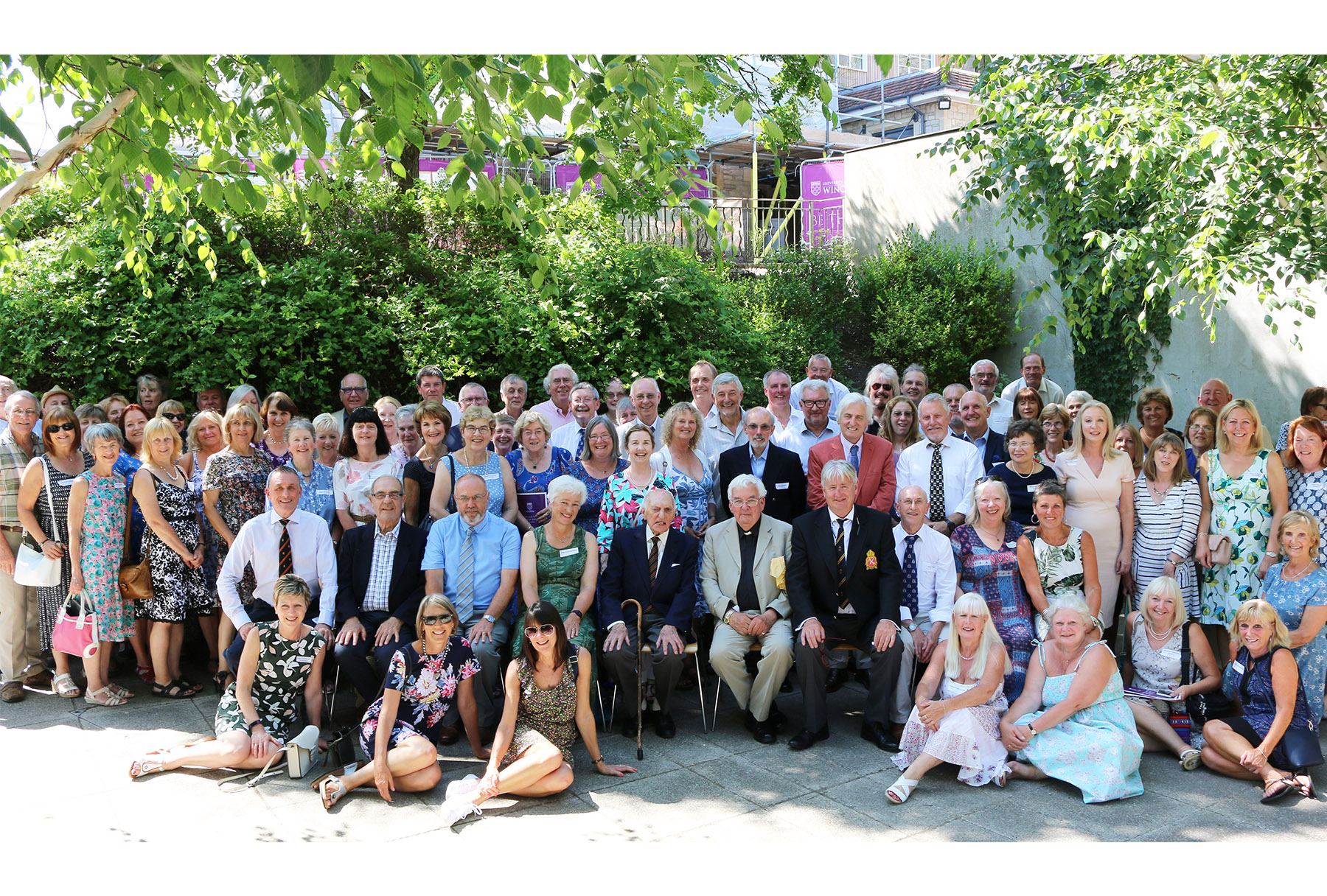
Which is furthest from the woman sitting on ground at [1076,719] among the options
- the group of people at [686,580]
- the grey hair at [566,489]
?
the grey hair at [566,489]

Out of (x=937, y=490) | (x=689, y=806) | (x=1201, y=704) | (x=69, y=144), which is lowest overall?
(x=689, y=806)

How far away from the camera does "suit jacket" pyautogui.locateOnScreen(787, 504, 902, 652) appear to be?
5.53 metres

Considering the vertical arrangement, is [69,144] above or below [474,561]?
above

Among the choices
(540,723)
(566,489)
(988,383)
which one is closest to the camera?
(540,723)

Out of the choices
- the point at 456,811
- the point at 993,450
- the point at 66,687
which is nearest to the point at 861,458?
the point at 993,450

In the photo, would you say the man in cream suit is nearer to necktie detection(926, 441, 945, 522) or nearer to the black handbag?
necktie detection(926, 441, 945, 522)

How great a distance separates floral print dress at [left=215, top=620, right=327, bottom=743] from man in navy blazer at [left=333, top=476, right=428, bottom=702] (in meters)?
0.44

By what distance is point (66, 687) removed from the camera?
5918 millimetres

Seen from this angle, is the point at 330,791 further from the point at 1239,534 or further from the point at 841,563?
the point at 1239,534

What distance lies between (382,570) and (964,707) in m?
3.11

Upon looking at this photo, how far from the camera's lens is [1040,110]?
6.57 meters

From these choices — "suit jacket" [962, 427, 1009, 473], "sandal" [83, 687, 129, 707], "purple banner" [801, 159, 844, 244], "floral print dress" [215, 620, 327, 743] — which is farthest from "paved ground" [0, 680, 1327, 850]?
"purple banner" [801, 159, 844, 244]

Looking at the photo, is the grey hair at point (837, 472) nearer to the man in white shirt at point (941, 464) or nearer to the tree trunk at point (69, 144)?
the man in white shirt at point (941, 464)

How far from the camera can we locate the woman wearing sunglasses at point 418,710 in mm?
4629
